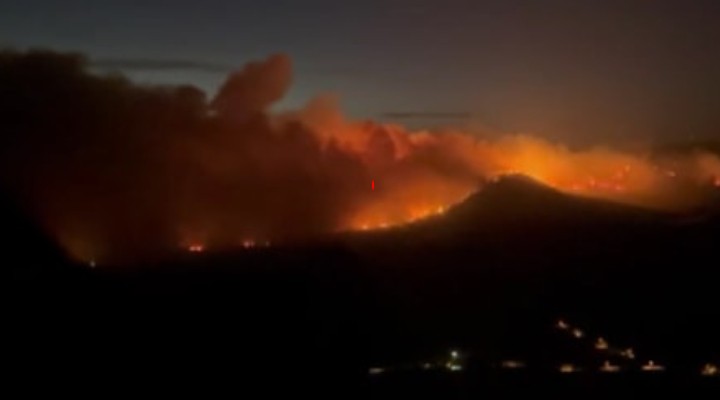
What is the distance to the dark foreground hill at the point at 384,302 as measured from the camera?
29.0 m

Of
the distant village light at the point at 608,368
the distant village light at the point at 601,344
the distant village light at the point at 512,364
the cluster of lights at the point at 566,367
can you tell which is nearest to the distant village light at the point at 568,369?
the cluster of lights at the point at 566,367

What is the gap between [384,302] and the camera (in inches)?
1580

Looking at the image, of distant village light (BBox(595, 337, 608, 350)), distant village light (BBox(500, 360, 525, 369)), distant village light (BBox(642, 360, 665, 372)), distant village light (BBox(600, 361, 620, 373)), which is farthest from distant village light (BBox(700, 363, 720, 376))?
distant village light (BBox(500, 360, 525, 369))

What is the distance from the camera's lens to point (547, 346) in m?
34.1

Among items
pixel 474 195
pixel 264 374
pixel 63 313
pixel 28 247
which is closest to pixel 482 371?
pixel 264 374

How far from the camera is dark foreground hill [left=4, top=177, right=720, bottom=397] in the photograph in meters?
29.0

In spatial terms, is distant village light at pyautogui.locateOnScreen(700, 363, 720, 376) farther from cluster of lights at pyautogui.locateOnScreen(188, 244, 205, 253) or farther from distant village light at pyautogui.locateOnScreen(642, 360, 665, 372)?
cluster of lights at pyautogui.locateOnScreen(188, 244, 205, 253)

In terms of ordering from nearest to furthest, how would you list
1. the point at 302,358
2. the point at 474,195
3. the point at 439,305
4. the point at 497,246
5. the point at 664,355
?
the point at 302,358 < the point at 664,355 < the point at 439,305 < the point at 497,246 < the point at 474,195

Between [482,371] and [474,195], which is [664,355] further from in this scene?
[474,195]

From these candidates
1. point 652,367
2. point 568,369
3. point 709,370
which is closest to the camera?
point 568,369

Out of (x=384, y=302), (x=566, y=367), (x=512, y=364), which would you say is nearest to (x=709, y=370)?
(x=566, y=367)

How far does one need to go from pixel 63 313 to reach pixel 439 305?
51.5 feet

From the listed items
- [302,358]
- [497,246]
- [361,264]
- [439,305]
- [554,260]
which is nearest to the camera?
[302,358]

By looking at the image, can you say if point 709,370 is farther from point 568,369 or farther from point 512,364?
point 512,364
